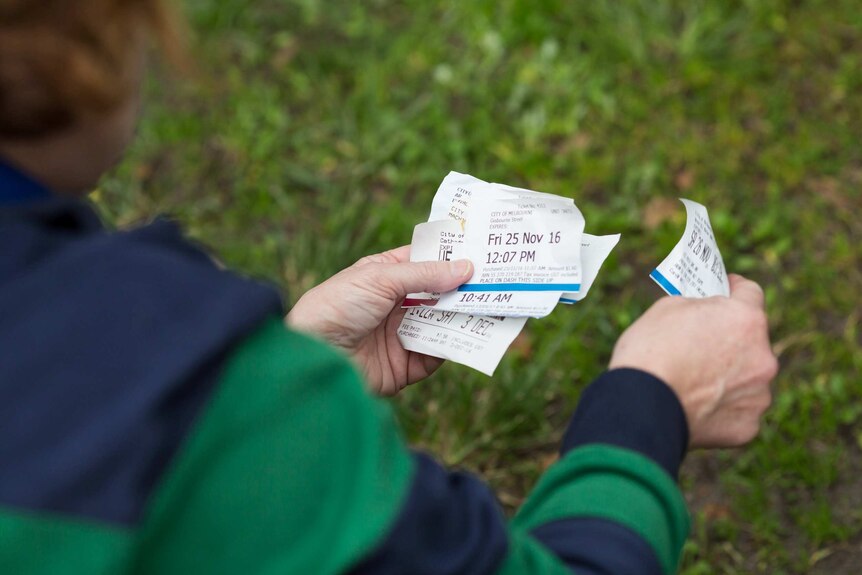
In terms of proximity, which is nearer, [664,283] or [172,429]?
[172,429]

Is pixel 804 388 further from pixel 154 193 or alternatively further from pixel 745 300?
pixel 154 193

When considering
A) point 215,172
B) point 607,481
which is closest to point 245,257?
point 215,172

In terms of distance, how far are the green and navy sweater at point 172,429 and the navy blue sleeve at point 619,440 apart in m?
0.23

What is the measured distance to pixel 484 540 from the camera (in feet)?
3.06

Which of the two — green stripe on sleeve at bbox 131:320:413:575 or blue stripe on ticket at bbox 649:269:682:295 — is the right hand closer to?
blue stripe on ticket at bbox 649:269:682:295

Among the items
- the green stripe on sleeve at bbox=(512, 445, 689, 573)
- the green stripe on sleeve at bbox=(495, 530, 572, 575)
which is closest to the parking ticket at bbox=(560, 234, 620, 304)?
the green stripe on sleeve at bbox=(512, 445, 689, 573)

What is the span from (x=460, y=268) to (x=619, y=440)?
0.55m

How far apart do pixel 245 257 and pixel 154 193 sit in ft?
1.56

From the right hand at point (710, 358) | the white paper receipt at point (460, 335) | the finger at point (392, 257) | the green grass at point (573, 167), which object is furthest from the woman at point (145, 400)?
the green grass at point (573, 167)

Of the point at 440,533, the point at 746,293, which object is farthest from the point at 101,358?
the point at 746,293

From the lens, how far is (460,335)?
5.38ft

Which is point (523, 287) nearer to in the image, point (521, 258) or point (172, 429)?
point (521, 258)

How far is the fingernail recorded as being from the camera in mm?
1645

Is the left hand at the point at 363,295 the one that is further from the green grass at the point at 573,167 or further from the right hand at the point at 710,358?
the green grass at the point at 573,167
